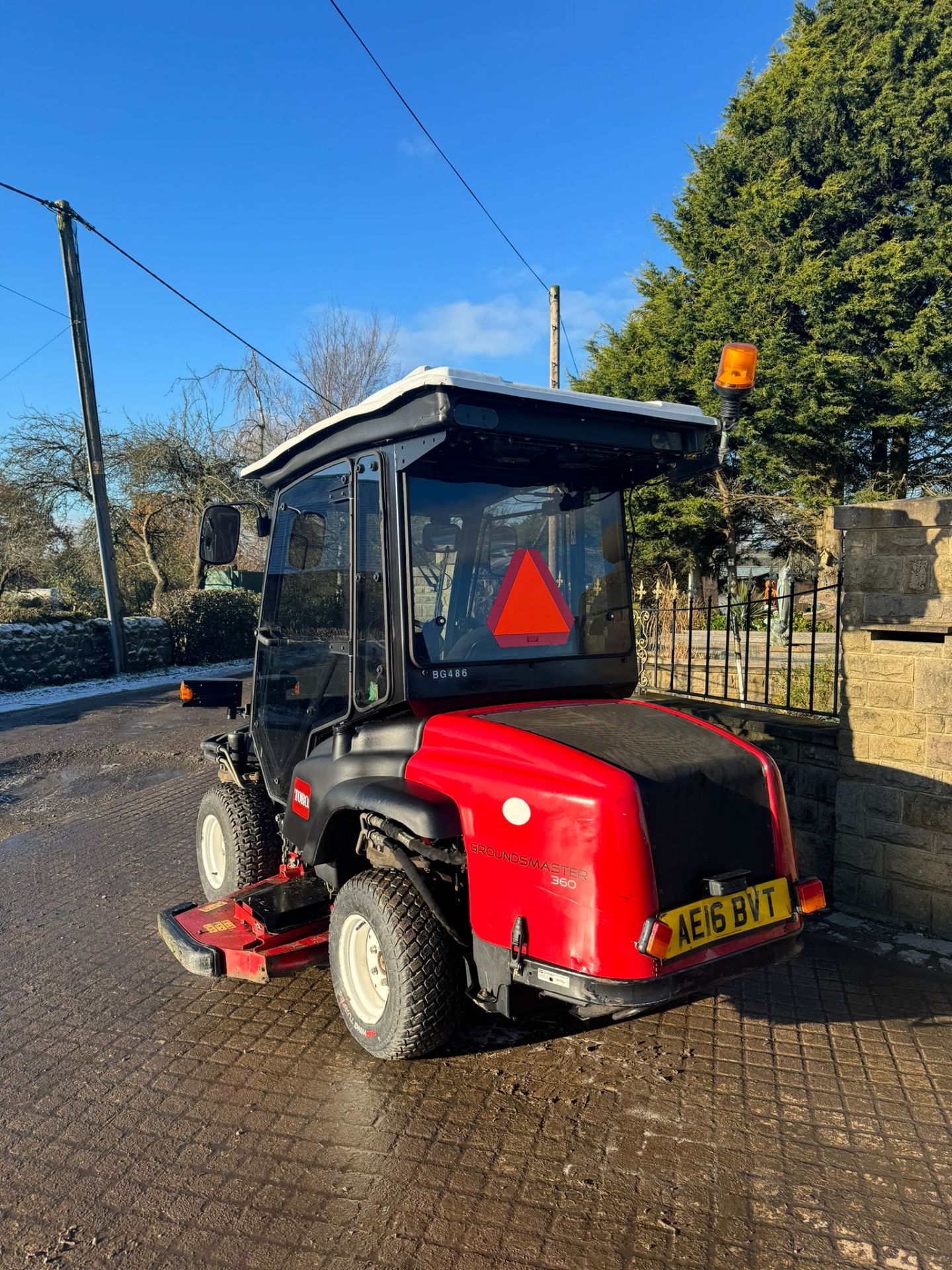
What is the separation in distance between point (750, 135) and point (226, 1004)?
706 inches

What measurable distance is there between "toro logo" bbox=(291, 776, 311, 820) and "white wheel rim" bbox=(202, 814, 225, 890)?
1142 millimetres

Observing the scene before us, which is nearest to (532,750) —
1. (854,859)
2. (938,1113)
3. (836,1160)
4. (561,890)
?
(561,890)

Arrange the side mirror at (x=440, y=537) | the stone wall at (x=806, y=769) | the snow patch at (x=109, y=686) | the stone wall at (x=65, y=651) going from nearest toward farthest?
the side mirror at (x=440, y=537) → the stone wall at (x=806, y=769) → the snow patch at (x=109, y=686) → the stone wall at (x=65, y=651)

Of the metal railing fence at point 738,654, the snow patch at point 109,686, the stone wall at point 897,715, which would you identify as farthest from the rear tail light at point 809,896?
the snow patch at point 109,686

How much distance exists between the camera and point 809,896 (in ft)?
10.1

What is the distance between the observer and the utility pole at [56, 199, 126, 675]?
1579 cm

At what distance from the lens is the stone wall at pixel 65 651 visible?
579 inches

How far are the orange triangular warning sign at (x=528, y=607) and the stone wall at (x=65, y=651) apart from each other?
541 inches

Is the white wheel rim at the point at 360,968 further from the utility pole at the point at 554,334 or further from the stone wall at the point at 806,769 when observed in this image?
the utility pole at the point at 554,334

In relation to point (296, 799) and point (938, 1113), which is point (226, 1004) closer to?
point (296, 799)

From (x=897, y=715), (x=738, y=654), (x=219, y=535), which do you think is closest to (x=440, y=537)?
(x=219, y=535)

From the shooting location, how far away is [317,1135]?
9.43 feet

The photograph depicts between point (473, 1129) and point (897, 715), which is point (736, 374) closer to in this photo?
point (897, 715)

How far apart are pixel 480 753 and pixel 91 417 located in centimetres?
1587
